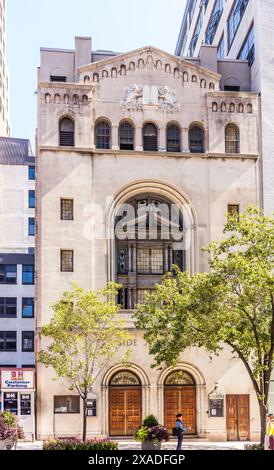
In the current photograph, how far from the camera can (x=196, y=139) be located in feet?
153

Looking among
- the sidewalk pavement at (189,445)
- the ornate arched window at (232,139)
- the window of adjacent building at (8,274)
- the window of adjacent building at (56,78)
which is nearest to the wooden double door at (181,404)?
the sidewalk pavement at (189,445)

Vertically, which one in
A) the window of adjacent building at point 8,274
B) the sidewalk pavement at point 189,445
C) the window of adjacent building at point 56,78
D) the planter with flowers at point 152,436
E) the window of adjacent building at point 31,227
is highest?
the window of adjacent building at point 31,227

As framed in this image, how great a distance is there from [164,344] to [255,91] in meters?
18.9

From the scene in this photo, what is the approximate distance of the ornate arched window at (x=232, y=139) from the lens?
153 ft

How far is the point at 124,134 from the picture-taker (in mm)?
45875

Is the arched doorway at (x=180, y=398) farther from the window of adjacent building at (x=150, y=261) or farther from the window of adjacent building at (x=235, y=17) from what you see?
the window of adjacent building at (x=235, y=17)

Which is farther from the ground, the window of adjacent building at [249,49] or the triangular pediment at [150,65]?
the window of adjacent building at [249,49]

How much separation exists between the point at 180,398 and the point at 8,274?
53.3 meters

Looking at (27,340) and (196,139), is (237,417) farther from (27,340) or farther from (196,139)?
(27,340)

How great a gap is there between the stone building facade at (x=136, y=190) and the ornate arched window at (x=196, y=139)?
0.13 metres

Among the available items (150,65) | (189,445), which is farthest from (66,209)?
(189,445)

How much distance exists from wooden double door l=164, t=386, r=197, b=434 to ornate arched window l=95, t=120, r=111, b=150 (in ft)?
47.3

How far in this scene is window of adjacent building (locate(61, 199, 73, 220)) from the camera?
4397 cm

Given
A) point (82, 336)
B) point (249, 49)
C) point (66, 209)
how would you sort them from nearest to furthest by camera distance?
point (82, 336)
point (66, 209)
point (249, 49)
